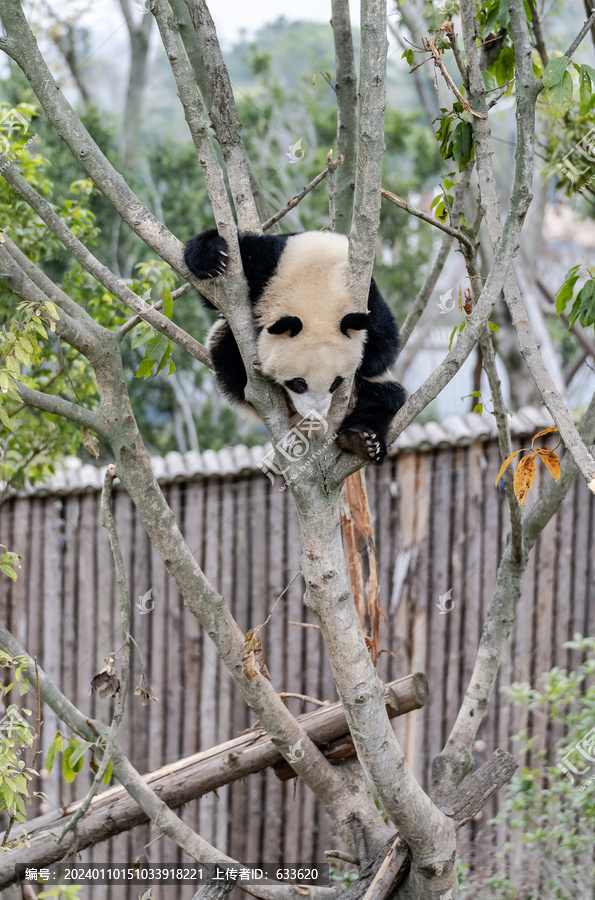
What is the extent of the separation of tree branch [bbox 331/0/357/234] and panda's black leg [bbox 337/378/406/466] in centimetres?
87

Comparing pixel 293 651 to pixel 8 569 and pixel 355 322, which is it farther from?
pixel 355 322

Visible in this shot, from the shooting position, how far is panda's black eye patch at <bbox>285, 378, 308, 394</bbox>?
282 cm

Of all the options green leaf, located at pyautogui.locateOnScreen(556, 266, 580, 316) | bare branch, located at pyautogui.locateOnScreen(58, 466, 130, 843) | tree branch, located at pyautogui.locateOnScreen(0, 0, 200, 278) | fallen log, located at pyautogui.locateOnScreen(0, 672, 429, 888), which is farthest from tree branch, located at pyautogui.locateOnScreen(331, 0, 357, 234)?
fallen log, located at pyautogui.locateOnScreen(0, 672, 429, 888)

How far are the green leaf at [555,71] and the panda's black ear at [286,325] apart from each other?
104cm

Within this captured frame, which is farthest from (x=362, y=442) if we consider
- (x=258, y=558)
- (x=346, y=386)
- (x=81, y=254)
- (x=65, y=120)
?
(x=258, y=558)

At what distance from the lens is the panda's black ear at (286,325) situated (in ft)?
8.82

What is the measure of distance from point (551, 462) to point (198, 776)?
6.11 feet

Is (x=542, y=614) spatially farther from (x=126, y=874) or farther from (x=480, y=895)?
(x=126, y=874)

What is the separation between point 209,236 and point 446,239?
118 cm

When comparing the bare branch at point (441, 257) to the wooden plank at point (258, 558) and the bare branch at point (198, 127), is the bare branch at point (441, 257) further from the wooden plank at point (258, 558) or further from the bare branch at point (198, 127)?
the wooden plank at point (258, 558)

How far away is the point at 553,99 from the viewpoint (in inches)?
88.7

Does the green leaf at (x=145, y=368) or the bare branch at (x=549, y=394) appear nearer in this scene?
the bare branch at (x=549, y=394)

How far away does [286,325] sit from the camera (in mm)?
2707

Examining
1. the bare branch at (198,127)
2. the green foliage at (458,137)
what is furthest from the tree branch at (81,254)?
the green foliage at (458,137)
